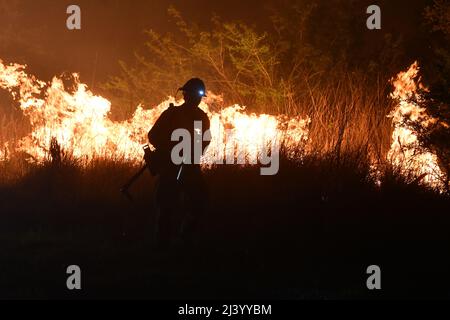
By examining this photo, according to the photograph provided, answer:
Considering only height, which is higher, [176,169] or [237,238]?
[176,169]

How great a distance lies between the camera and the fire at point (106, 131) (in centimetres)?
1409


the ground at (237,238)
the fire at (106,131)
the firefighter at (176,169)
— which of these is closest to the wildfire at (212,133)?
the fire at (106,131)

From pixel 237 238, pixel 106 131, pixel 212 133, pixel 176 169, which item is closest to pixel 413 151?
pixel 212 133

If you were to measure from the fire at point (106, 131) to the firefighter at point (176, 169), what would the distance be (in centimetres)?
341

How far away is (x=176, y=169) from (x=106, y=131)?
6362 millimetres

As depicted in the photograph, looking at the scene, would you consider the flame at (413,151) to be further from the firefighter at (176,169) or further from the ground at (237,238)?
the firefighter at (176,169)

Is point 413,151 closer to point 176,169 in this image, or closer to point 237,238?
point 237,238

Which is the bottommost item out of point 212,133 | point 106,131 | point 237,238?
point 237,238

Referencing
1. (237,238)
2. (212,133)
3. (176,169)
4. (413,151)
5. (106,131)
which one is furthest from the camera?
(106,131)

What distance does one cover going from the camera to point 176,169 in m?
10.0

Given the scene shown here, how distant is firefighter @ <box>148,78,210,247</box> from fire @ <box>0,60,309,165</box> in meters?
3.41

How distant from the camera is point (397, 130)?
1474 centimetres

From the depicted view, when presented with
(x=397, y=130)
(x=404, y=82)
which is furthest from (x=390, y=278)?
(x=404, y=82)

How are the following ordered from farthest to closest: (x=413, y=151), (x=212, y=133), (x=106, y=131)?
(x=106, y=131), (x=212, y=133), (x=413, y=151)
